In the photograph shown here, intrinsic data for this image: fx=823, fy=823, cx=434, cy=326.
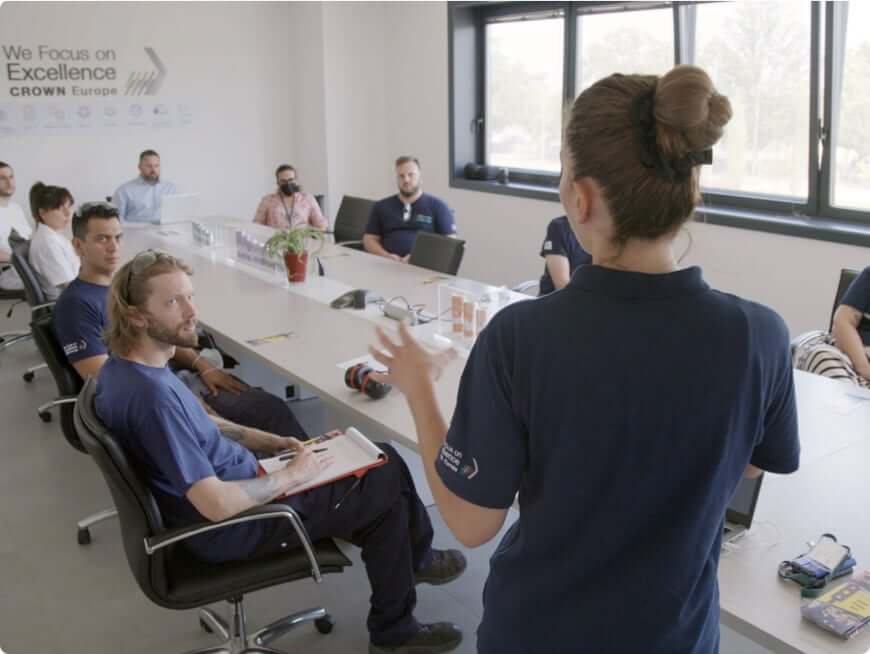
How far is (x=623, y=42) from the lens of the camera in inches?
241

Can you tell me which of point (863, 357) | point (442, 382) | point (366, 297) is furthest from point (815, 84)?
point (442, 382)

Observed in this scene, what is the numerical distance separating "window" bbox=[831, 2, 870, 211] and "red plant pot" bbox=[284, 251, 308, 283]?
3190 millimetres

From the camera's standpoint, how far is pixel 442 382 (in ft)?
9.10

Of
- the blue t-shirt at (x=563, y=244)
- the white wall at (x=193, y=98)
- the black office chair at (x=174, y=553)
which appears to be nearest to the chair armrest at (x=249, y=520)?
the black office chair at (x=174, y=553)

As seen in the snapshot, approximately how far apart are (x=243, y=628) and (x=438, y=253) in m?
2.84

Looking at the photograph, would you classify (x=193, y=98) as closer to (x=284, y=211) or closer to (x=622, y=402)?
(x=284, y=211)

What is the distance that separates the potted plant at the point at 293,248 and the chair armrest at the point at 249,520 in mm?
2320

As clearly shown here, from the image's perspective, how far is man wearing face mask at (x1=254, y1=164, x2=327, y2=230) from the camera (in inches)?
260

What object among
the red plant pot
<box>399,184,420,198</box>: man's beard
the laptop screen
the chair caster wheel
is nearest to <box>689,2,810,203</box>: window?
<box>399,184,420,198</box>: man's beard

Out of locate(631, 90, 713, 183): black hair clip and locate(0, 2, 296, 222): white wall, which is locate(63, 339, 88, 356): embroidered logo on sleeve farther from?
locate(0, 2, 296, 222): white wall

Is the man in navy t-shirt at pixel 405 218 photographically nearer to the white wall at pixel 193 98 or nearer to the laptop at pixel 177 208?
the laptop at pixel 177 208

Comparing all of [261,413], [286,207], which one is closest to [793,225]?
[261,413]

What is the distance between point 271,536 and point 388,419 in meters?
0.50

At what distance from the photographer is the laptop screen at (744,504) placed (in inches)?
68.4
